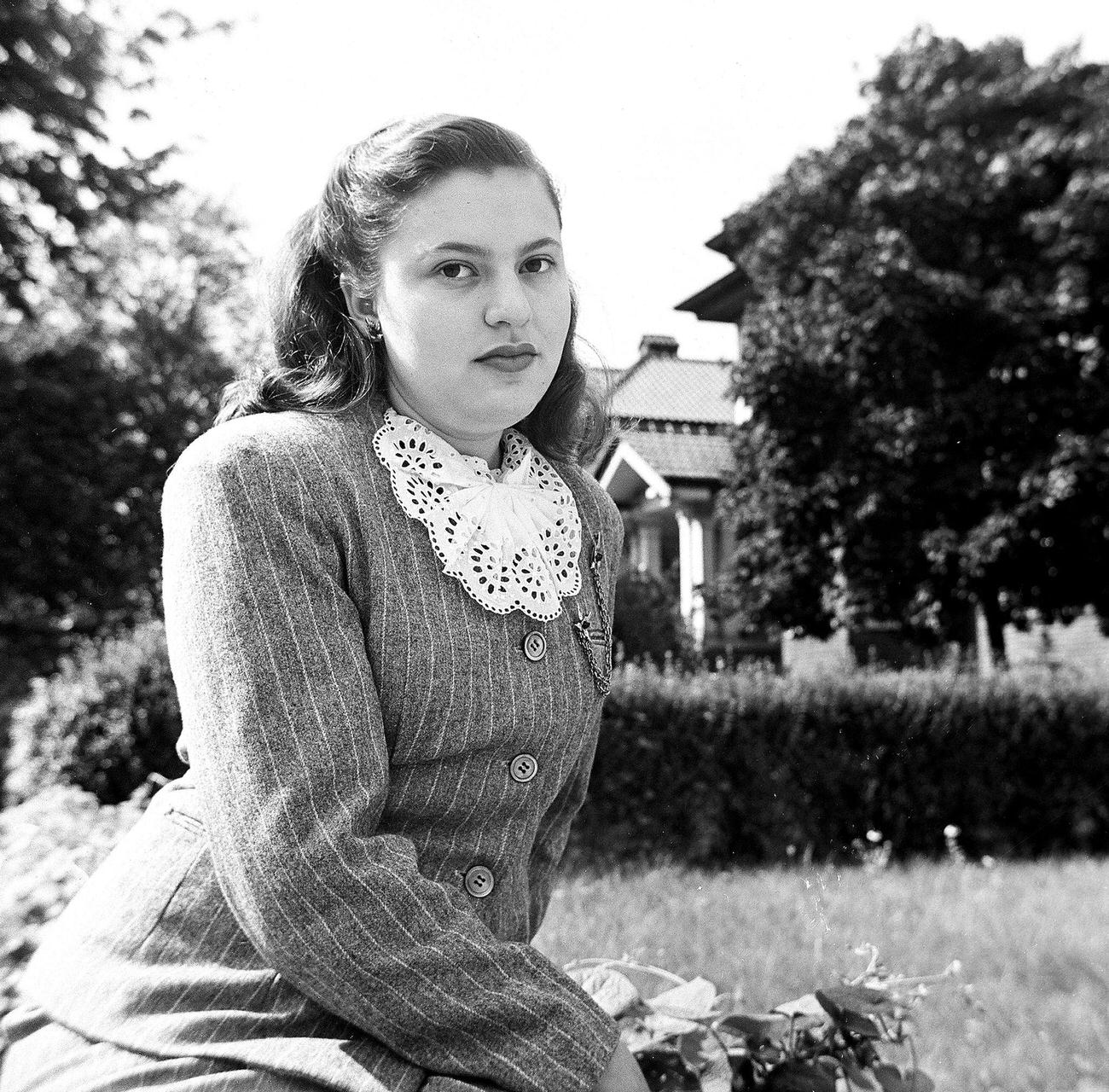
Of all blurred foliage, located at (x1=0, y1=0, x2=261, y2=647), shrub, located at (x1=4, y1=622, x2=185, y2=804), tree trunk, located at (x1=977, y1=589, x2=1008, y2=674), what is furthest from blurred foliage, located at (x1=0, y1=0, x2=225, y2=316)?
tree trunk, located at (x1=977, y1=589, x2=1008, y2=674)

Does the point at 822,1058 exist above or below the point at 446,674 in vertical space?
below

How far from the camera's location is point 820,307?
36.4 ft

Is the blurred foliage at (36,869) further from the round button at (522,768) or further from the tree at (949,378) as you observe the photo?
the tree at (949,378)

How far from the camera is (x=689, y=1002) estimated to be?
72.0 inches

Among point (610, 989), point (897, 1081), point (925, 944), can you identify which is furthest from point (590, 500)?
point (925, 944)

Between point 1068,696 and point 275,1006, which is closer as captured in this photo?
Result: point 275,1006

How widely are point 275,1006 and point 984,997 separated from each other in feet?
9.46

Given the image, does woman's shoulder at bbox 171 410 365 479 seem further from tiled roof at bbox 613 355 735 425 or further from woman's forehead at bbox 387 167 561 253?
tiled roof at bbox 613 355 735 425

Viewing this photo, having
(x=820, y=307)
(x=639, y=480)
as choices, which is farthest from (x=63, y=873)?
(x=820, y=307)

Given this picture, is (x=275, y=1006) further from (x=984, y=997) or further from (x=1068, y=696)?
(x=1068, y=696)

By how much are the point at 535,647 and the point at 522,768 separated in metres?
0.14

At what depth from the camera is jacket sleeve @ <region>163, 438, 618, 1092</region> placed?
1132 mm

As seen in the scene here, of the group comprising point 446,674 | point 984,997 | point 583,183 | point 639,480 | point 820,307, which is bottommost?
point 984,997

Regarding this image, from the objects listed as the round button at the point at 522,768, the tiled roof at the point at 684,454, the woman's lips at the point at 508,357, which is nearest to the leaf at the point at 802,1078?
the round button at the point at 522,768
